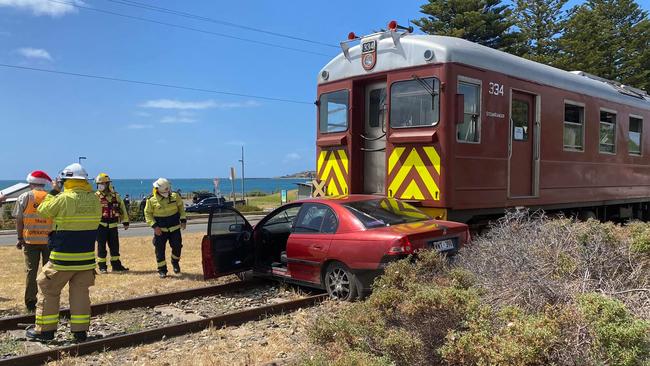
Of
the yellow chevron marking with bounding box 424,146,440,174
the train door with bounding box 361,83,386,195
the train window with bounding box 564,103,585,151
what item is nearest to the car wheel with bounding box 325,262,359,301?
the yellow chevron marking with bounding box 424,146,440,174

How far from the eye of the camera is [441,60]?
7.27m

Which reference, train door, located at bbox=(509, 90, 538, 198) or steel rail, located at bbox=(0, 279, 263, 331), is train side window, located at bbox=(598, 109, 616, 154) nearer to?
train door, located at bbox=(509, 90, 538, 198)

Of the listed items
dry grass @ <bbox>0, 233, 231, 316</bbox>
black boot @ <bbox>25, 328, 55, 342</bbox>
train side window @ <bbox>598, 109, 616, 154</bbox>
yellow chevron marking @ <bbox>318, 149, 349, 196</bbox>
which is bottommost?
dry grass @ <bbox>0, 233, 231, 316</bbox>

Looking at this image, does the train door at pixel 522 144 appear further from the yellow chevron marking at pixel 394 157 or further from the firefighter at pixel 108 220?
the firefighter at pixel 108 220

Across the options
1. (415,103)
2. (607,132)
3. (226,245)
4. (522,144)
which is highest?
(415,103)

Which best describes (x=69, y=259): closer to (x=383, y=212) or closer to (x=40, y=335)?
(x=40, y=335)

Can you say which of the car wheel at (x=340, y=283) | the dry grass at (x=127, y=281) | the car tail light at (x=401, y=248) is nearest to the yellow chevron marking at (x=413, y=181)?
the car tail light at (x=401, y=248)

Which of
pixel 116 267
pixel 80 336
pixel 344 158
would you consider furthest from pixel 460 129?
pixel 116 267

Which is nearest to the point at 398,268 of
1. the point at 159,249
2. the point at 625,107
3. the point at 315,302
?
the point at 315,302

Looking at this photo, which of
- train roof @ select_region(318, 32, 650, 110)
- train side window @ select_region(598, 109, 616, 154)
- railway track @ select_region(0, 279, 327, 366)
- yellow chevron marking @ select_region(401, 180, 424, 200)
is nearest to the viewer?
railway track @ select_region(0, 279, 327, 366)

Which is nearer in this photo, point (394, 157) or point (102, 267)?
point (394, 157)

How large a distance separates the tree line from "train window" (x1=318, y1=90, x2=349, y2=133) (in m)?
18.4

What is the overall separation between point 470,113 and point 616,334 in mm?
5036

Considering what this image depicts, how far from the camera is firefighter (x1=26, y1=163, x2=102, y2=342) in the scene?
5.33 metres
